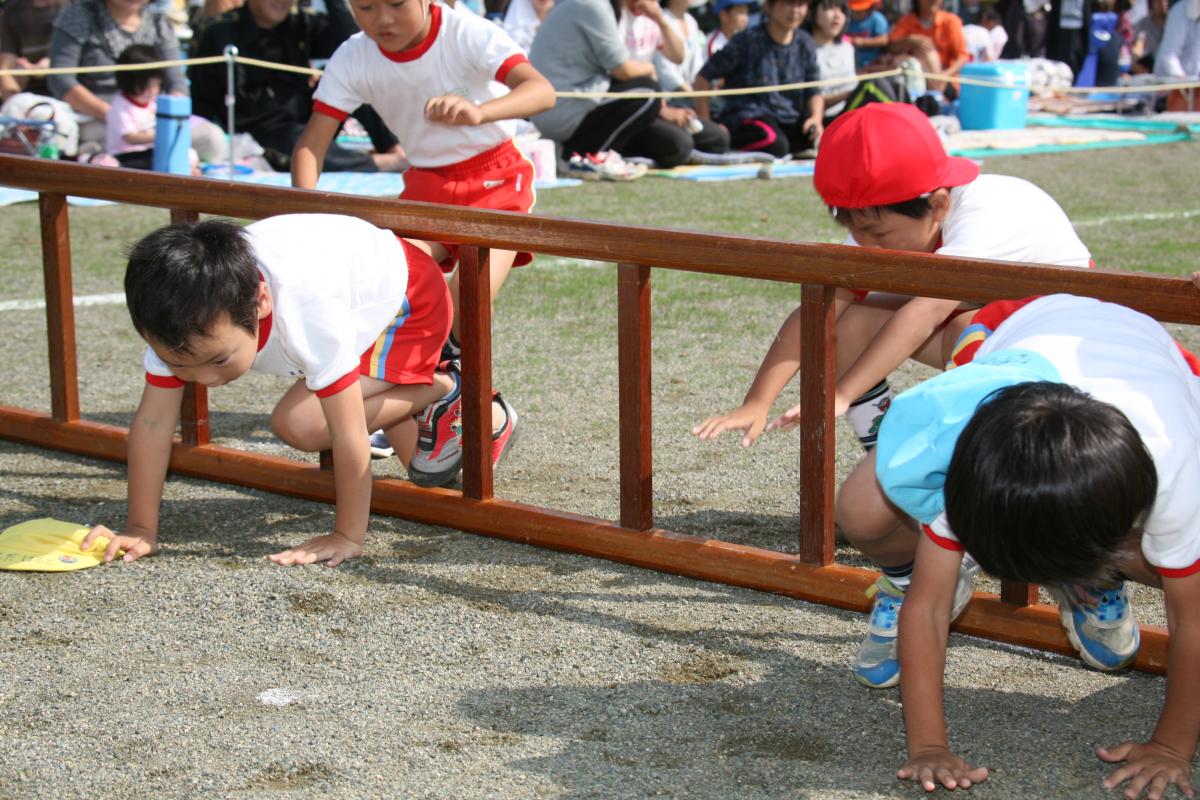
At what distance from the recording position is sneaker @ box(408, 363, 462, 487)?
3.68 m

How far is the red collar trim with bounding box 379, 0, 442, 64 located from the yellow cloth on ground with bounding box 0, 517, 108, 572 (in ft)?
5.42

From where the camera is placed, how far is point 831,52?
11961 millimetres

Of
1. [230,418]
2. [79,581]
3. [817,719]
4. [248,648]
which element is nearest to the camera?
[817,719]

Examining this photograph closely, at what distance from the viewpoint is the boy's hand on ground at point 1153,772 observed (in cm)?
228

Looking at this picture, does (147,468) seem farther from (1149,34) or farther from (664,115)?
(1149,34)

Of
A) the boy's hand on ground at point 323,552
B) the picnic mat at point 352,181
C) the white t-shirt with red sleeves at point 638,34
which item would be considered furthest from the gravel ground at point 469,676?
the white t-shirt with red sleeves at point 638,34

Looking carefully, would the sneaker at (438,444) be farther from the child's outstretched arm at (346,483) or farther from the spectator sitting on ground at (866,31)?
the spectator sitting on ground at (866,31)

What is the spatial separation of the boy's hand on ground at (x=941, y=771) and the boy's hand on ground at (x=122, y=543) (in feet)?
6.01

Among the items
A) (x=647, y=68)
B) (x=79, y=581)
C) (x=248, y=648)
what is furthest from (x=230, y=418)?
(x=647, y=68)

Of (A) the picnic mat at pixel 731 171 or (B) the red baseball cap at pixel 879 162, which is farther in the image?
(A) the picnic mat at pixel 731 171

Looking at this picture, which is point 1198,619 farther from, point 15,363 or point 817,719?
point 15,363

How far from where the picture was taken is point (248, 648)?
287 centimetres

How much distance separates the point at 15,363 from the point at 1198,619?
418cm

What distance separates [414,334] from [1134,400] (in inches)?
74.3
